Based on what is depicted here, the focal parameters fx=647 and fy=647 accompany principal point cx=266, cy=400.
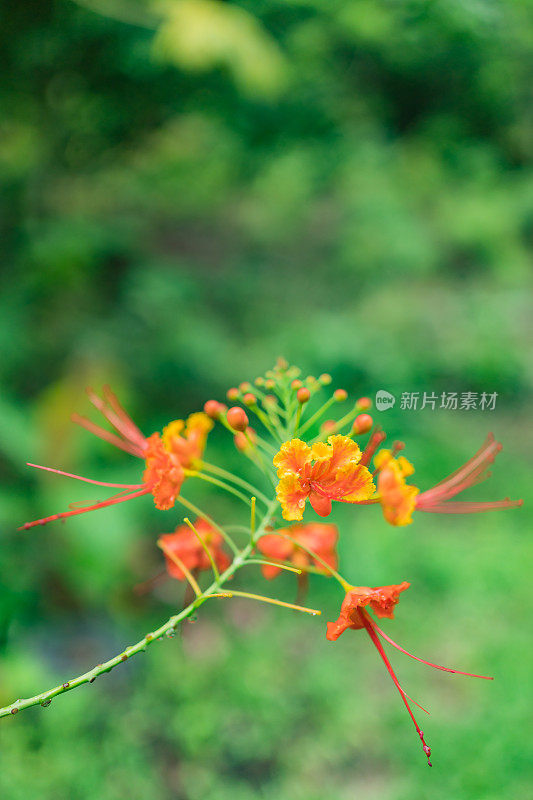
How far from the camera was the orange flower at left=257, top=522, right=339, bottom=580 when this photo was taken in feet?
3.17

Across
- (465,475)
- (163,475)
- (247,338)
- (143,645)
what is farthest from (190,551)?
(247,338)

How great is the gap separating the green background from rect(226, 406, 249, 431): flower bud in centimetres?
107

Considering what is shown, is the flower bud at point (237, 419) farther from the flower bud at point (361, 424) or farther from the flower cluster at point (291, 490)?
the flower bud at point (361, 424)

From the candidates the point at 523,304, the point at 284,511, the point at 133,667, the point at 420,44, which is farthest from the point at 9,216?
the point at 523,304

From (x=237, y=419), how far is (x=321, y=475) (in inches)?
5.3

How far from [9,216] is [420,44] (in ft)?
8.47

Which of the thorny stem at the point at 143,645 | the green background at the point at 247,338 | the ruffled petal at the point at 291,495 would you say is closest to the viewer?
the thorny stem at the point at 143,645

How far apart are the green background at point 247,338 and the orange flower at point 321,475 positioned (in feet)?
3.73

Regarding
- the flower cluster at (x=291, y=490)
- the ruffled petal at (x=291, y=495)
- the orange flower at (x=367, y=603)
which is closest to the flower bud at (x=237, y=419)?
the flower cluster at (x=291, y=490)

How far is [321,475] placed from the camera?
796mm

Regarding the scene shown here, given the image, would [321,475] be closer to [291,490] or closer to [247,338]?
[291,490]

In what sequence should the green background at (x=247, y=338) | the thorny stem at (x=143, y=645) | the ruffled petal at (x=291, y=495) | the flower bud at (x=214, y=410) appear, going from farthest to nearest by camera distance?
1. the green background at (x=247, y=338)
2. the flower bud at (x=214, y=410)
3. the ruffled petal at (x=291, y=495)
4. the thorny stem at (x=143, y=645)

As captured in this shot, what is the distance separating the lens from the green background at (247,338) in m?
2.32

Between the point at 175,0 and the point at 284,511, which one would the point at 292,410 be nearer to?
the point at 284,511
